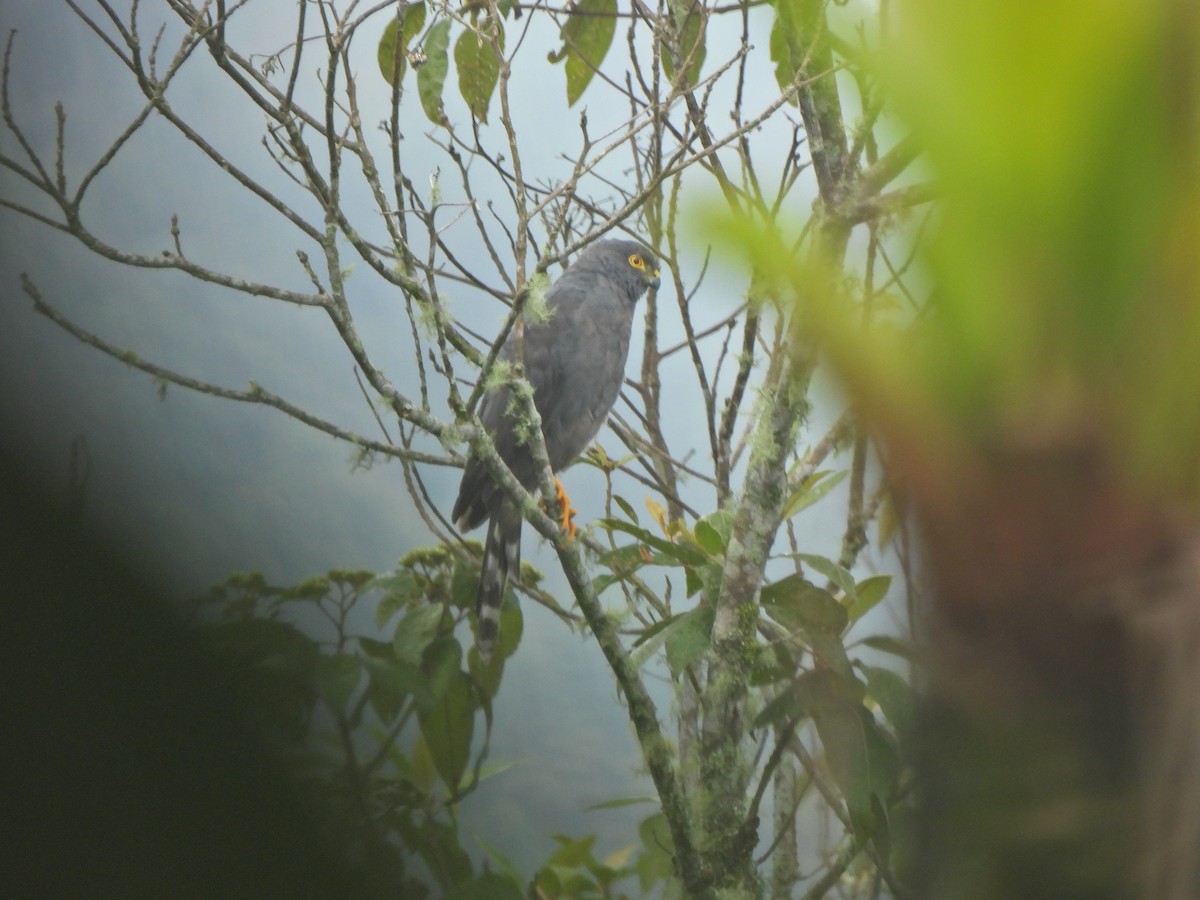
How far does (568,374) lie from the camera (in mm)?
2092

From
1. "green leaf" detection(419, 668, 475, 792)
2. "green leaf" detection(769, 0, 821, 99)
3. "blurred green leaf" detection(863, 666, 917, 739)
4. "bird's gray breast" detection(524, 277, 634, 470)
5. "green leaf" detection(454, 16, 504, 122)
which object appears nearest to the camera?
"blurred green leaf" detection(863, 666, 917, 739)

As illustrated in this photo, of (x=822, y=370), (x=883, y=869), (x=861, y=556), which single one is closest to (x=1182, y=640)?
(x=822, y=370)

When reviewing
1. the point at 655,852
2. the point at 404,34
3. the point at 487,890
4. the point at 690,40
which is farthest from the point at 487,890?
the point at 690,40

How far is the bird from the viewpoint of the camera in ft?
6.25

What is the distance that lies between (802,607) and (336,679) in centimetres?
62

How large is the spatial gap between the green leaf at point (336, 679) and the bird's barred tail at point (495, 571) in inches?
11.7

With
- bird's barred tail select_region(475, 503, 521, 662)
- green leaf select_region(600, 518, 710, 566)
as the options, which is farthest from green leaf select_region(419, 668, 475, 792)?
green leaf select_region(600, 518, 710, 566)

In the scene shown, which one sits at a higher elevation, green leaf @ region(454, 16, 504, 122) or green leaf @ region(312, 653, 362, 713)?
green leaf @ region(454, 16, 504, 122)

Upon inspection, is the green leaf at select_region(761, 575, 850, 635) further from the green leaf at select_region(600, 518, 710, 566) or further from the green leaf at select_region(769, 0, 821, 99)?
the green leaf at select_region(769, 0, 821, 99)

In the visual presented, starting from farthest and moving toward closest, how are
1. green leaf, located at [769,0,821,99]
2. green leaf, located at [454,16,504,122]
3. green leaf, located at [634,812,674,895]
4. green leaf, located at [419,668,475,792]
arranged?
green leaf, located at [454,16,504,122] < green leaf, located at [419,668,475,792] < green leaf, located at [634,812,674,895] < green leaf, located at [769,0,821,99]

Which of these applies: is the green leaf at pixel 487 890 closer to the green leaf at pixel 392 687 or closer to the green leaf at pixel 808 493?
the green leaf at pixel 392 687

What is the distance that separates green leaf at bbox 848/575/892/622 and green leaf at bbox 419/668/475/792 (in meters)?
0.59

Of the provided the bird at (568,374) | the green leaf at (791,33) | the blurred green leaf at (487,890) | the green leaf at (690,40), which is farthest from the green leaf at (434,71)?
the blurred green leaf at (487,890)

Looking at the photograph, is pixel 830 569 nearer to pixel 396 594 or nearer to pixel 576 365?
pixel 396 594
